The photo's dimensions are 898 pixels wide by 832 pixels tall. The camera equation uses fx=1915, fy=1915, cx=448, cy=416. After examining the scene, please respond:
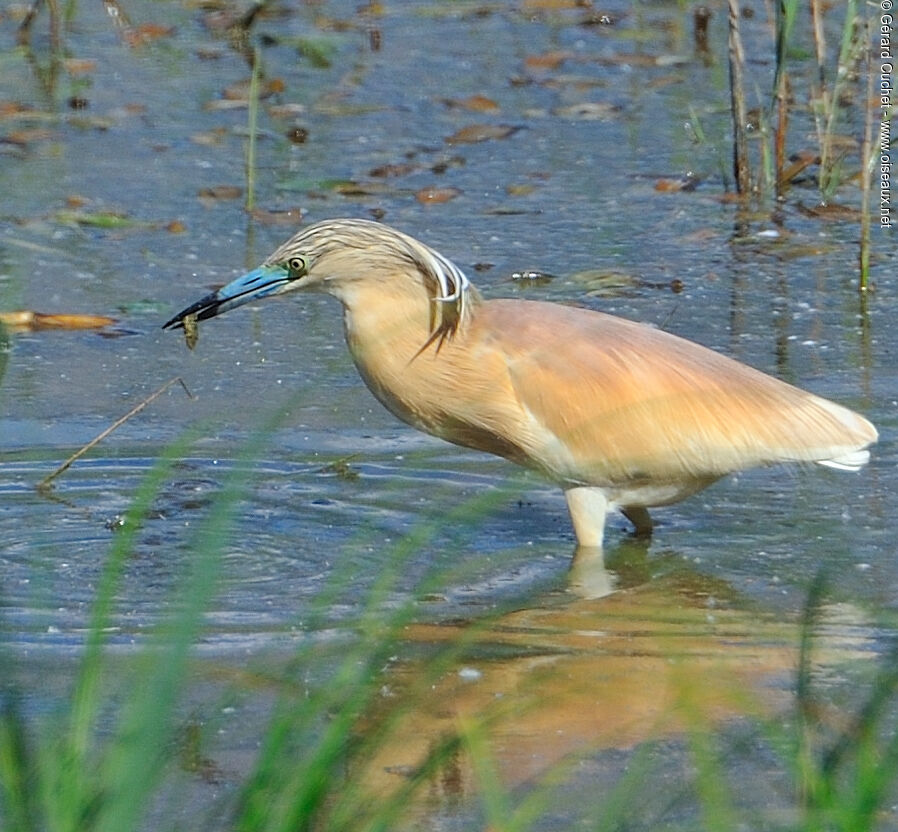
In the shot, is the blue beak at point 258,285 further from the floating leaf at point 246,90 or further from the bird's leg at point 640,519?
the floating leaf at point 246,90

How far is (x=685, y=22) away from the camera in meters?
9.79

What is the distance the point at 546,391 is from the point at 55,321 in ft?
7.15

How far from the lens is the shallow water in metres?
4.17

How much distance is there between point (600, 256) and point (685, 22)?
3.49m

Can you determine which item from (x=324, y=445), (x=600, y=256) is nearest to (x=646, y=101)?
(x=600, y=256)

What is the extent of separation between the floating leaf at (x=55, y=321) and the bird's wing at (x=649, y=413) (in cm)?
193

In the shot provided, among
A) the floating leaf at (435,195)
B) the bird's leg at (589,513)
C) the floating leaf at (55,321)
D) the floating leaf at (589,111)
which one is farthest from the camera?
the floating leaf at (589,111)

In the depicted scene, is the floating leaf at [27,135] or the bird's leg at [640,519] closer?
Answer: the bird's leg at [640,519]

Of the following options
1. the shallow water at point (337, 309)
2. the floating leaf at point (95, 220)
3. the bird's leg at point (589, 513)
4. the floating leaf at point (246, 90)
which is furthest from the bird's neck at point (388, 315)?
the floating leaf at point (246, 90)

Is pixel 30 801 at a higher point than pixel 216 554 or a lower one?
lower

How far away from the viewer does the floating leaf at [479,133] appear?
801cm

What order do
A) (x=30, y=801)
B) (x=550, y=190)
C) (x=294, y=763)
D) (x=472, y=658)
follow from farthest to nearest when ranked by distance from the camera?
(x=550, y=190), (x=472, y=658), (x=294, y=763), (x=30, y=801)

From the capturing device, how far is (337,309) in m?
6.27

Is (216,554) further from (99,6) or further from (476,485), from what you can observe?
(99,6)
